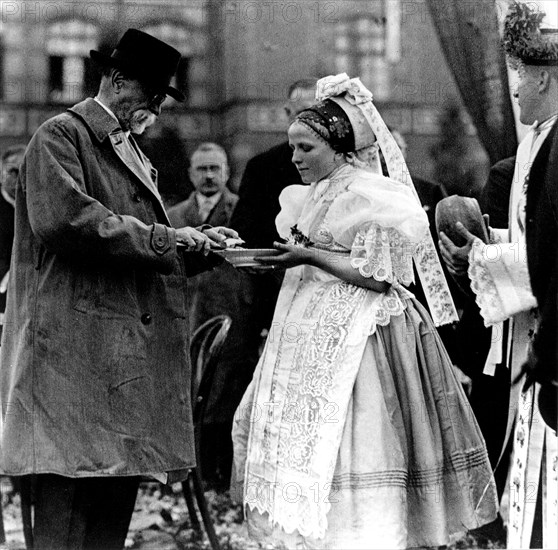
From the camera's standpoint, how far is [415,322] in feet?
12.5

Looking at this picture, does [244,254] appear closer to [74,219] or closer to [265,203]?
[265,203]

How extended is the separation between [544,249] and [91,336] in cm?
162

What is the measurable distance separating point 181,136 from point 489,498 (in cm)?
201

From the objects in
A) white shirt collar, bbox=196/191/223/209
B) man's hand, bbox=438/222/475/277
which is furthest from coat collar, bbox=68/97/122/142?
man's hand, bbox=438/222/475/277

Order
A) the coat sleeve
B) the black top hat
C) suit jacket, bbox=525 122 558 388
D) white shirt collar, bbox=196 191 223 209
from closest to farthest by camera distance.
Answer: suit jacket, bbox=525 122 558 388, the coat sleeve, the black top hat, white shirt collar, bbox=196 191 223 209

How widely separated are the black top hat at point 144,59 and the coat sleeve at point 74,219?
36cm

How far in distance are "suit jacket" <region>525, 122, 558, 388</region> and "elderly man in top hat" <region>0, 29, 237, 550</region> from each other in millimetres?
1203

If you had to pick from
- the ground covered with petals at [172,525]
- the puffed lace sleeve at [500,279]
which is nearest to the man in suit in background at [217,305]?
the ground covered with petals at [172,525]

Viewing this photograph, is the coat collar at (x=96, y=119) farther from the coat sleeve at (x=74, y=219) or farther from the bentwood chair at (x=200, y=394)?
the bentwood chair at (x=200, y=394)

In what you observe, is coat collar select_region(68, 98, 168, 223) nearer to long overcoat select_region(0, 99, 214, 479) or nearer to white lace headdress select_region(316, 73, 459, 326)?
long overcoat select_region(0, 99, 214, 479)

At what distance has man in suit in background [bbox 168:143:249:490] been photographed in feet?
13.7

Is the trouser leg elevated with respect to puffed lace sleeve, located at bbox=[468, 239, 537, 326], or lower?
lower

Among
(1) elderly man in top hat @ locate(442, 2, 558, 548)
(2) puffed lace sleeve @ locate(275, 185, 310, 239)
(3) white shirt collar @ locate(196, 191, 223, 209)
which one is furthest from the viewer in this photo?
(3) white shirt collar @ locate(196, 191, 223, 209)

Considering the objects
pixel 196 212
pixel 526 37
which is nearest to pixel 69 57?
pixel 196 212
